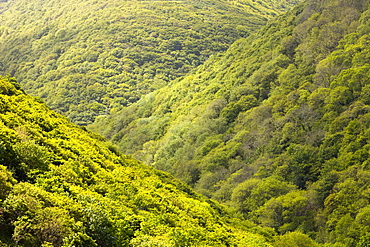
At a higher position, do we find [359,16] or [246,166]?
[359,16]

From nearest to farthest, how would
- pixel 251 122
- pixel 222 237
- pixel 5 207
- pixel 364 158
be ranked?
1. pixel 5 207
2. pixel 222 237
3. pixel 364 158
4. pixel 251 122

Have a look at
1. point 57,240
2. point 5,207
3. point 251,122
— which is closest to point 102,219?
point 57,240

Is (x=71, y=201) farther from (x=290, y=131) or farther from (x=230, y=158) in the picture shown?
(x=290, y=131)

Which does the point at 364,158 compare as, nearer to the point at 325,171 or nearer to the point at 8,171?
the point at 325,171

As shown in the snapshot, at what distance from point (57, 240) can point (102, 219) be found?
112 inches

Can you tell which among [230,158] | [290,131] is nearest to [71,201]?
[230,158]

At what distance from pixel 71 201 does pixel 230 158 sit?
304 feet

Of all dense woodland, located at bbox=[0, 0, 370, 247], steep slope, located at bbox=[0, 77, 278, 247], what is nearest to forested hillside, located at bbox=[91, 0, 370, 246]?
dense woodland, located at bbox=[0, 0, 370, 247]

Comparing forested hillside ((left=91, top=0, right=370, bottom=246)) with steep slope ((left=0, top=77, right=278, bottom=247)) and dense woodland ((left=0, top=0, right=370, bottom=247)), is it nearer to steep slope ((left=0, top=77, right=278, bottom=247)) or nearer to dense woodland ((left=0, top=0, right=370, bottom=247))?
dense woodland ((left=0, top=0, right=370, bottom=247))

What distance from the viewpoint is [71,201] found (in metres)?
18.7

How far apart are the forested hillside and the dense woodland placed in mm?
381

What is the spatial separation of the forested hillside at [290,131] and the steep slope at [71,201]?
41550 millimetres

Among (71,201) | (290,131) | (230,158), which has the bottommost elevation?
→ (71,201)

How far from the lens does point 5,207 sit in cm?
1531
